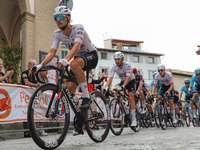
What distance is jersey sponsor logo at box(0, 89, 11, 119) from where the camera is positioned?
5.92m

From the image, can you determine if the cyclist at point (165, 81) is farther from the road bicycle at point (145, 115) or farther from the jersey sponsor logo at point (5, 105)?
the jersey sponsor logo at point (5, 105)

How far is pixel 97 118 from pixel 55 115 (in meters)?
1.34

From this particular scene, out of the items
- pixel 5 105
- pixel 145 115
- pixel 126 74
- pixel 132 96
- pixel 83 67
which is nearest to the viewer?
pixel 83 67

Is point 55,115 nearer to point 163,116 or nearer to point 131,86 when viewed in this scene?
point 131,86

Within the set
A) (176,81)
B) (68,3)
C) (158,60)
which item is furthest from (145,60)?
(68,3)

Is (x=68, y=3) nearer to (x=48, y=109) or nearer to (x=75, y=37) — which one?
(x=75, y=37)

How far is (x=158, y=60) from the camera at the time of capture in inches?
2431

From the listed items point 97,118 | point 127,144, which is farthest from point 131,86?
point 127,144

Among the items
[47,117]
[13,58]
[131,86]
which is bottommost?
[47,117]

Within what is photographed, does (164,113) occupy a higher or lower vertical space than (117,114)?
lower

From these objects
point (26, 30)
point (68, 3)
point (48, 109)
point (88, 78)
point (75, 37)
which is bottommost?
point (48, 109)

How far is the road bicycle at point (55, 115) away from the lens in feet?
10.6

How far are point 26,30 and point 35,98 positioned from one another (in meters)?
9.30

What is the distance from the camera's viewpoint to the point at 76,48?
3965 mm
